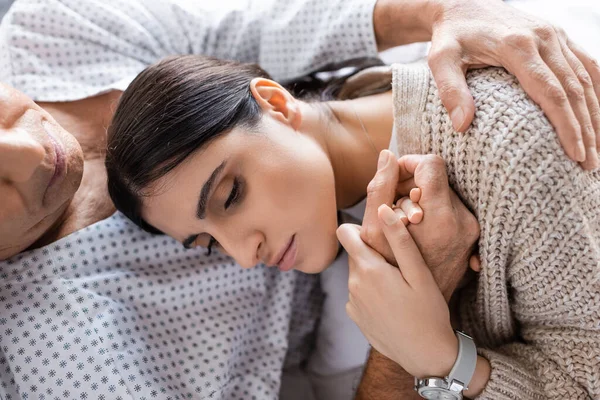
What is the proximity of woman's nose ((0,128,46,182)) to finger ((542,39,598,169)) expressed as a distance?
3.07 ft

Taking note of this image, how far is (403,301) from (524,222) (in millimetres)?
255

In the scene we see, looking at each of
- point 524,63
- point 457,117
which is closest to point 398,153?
point 457,117

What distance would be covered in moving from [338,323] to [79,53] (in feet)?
3.09

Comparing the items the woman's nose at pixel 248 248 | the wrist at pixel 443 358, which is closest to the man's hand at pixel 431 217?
the wrist at pixel 443 358

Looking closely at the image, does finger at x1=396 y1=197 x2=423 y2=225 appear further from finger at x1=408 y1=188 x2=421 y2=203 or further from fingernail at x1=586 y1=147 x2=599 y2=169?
fingernail at x1=586 y1=147 x2=599 y2=169

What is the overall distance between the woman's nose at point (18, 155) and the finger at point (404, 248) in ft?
2.07

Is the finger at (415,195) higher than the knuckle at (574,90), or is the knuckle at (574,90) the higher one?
A: the knuckle at (574,90)

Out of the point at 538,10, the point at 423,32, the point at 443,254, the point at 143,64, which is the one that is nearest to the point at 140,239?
the point at 143,64

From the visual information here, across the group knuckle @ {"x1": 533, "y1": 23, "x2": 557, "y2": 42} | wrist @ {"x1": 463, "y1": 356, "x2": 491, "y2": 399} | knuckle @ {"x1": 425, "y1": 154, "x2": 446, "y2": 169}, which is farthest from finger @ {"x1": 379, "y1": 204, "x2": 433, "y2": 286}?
knuckle @ {"x1": 533, "y1": 23, "x2": 557, "y2": 42}

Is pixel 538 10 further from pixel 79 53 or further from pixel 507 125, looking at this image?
pixel 79 53

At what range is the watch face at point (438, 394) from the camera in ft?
3.78

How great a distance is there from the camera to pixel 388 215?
1.08 meters

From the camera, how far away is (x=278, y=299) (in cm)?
152

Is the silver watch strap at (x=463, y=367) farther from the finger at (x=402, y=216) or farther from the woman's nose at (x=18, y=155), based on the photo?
the woman's nose at (x=18, y=155)
